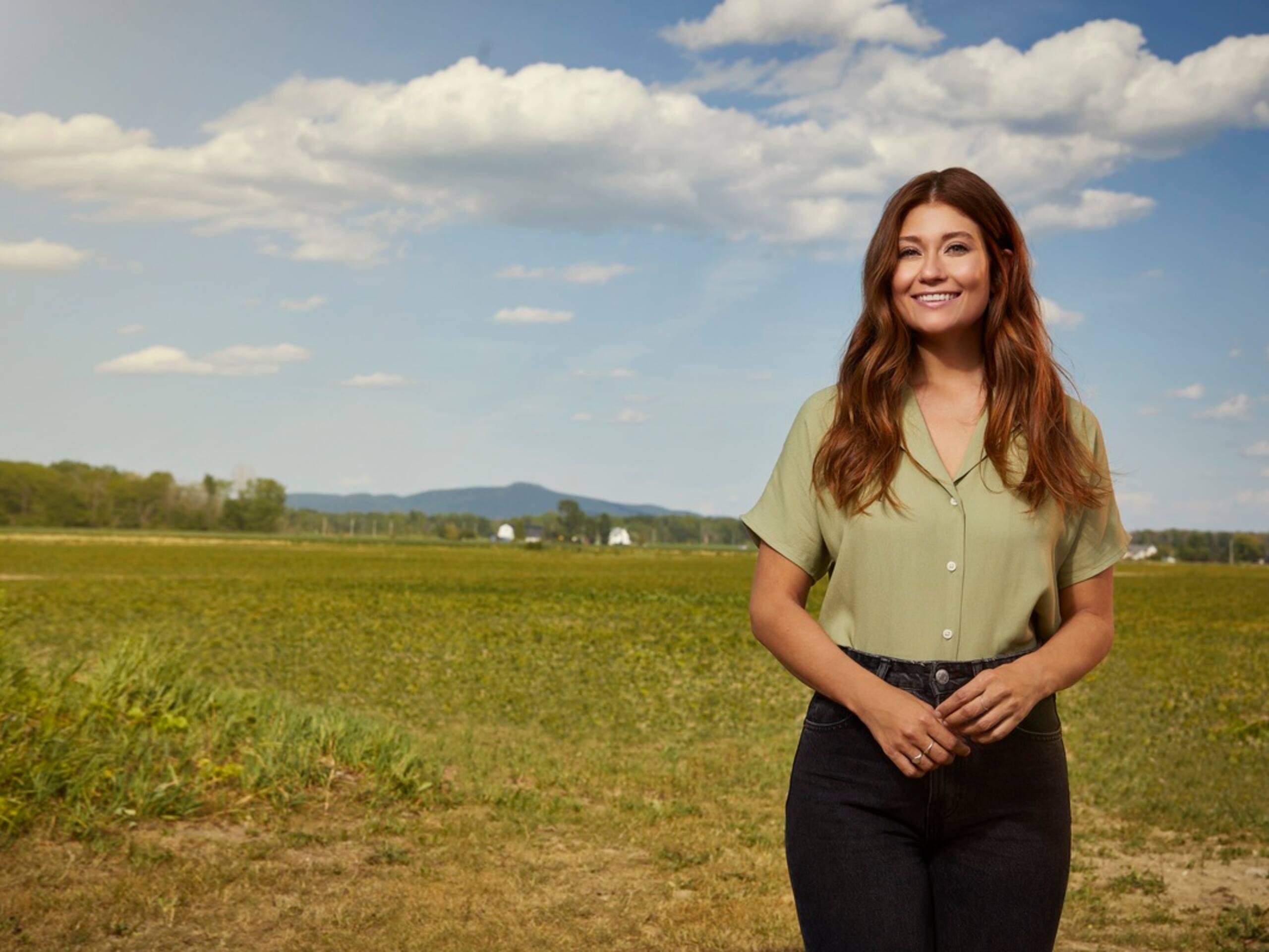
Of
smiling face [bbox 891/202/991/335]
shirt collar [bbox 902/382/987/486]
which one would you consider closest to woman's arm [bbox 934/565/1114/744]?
shirt collar [bbox 902/382/987/486]

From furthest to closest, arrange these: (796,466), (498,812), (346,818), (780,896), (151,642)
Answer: (151,642), (498,812), (346,818), (780,896), (796,466)

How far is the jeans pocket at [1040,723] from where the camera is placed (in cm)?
213

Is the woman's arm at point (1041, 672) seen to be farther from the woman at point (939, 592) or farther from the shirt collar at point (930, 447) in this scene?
the shirt collar at point (930, 447)

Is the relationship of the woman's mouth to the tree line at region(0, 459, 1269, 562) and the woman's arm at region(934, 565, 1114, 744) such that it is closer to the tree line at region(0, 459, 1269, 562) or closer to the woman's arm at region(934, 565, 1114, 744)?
the woman's arm at region(934, 565, 1114, 744)

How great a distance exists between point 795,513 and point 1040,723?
20.7 inches

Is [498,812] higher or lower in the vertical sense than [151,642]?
lower

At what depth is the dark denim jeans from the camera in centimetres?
206

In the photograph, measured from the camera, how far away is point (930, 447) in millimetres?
2186

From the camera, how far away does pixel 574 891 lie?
6.59 meters

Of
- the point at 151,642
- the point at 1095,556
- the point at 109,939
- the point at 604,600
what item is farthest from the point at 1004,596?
the point at 604,600

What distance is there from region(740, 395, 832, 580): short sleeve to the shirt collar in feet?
0.50

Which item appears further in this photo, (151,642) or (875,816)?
(151,642)

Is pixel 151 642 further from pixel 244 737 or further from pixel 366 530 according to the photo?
pixel 366 530

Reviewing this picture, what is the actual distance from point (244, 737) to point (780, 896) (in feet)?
Result: 11.4
